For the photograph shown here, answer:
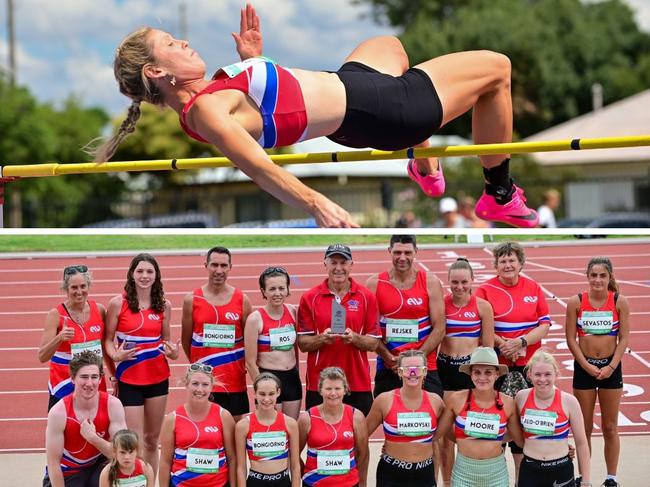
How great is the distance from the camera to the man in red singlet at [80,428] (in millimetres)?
4453

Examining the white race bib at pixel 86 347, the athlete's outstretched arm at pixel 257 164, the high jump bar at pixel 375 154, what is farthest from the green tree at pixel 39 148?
the athlete's outstretched arm at pixel 257 164

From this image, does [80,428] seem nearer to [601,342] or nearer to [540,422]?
[540,422]

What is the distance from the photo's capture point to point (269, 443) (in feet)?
14.7

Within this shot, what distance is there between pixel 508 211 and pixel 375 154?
2.17ft

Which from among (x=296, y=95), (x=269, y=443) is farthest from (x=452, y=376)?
(x=296, y=95)

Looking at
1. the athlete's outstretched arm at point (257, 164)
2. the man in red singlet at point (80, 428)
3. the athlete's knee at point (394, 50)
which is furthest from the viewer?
the man in red singlet at point (80, 428)

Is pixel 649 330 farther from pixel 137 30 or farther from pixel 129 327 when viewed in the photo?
pixel 137 30

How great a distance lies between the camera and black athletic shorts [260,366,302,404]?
4.79 metres

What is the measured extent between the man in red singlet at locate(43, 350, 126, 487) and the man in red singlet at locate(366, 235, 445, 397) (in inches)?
48.6

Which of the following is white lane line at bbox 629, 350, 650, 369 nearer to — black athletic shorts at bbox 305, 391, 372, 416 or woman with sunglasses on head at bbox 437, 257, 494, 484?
woman with sunglasses on head at bbox 437, 257, 494, 484

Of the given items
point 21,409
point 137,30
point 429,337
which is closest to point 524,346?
point 429,337

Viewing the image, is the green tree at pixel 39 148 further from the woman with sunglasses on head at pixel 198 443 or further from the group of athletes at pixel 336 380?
the woman with sunglasses on head at pixel 198 443

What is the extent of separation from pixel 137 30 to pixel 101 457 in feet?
6.35

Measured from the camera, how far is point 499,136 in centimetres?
427
